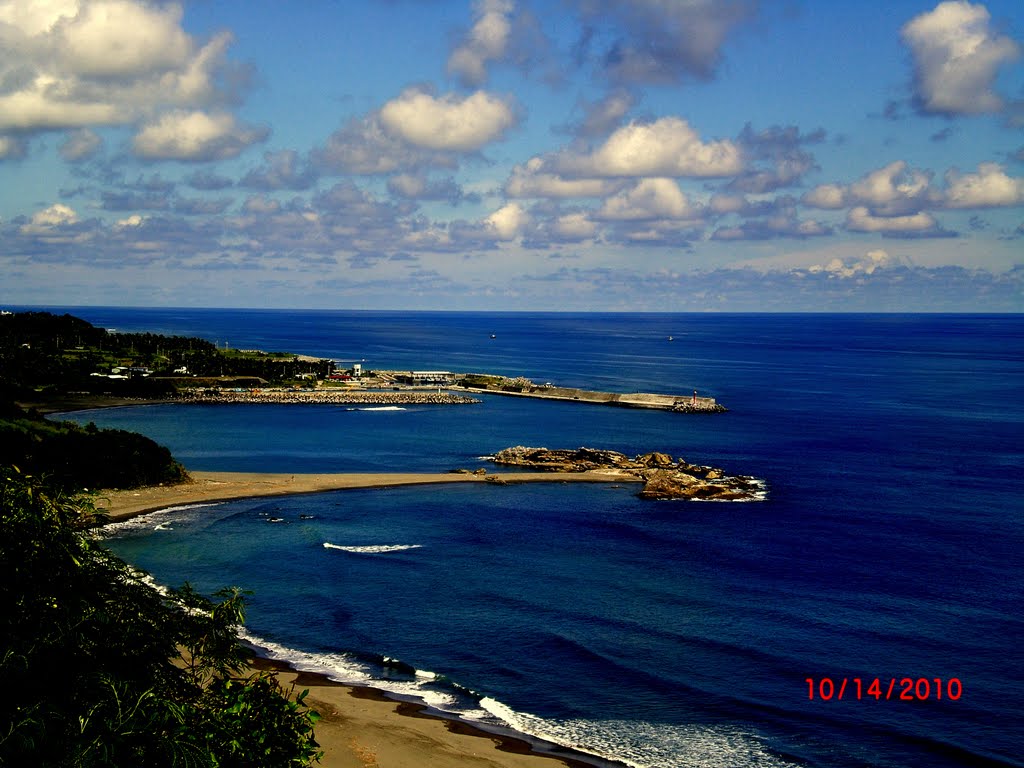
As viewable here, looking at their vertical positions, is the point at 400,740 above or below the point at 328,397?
below

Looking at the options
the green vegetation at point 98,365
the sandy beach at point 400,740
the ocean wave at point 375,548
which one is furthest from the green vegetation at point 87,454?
the sandy beach at point 400,740

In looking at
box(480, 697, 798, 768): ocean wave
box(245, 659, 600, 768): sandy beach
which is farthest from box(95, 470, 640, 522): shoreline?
box(480, 697, 798, 768): ocean wave

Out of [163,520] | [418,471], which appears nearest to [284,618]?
[163,520]

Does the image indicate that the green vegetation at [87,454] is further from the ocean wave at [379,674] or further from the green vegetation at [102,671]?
the green vegetation at [102,671]

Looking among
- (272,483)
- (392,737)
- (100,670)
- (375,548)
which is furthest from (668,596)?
(272,483)

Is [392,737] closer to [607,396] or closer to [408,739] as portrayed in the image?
[408,739]

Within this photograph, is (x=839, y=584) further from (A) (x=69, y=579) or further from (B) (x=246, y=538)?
(A) (x=69, y=579)

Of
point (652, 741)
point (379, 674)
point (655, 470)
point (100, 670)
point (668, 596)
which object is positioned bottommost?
point (379, 674)
